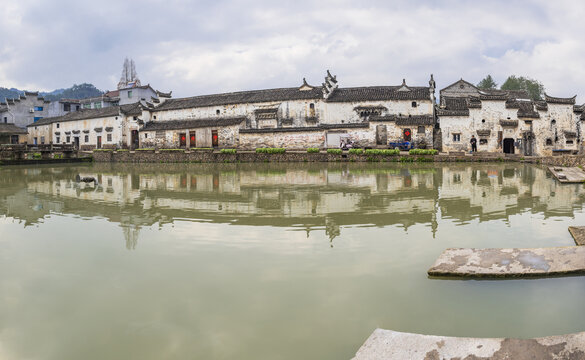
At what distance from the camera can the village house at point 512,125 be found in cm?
3075

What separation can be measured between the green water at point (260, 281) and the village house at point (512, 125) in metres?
22.8

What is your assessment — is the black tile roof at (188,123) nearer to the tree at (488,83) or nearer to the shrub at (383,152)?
the shrub at (383,152)

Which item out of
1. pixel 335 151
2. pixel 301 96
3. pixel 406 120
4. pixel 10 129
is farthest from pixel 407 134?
pixel 10 129

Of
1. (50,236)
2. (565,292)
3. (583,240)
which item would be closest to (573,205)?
(583,240)

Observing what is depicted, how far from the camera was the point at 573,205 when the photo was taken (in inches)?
379

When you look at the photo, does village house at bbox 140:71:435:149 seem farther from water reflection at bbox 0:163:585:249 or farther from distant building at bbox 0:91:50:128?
distant building at bbox 0:91:50:128

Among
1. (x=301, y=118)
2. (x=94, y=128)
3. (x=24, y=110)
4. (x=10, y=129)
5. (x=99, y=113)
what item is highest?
(x=24, y=110)

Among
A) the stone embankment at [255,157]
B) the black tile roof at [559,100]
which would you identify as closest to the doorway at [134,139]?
the stone embankment at [255,157]

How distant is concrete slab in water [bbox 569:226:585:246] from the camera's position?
6.12 m

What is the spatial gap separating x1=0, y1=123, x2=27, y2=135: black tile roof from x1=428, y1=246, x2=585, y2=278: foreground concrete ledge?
5267cm

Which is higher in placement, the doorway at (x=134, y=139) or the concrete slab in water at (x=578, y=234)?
the doorway at (x=134, y=139)

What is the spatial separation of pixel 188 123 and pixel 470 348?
3935 centimetres

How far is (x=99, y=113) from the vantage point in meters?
44.7

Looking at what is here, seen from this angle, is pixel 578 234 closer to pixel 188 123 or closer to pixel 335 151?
pixel 335 151
